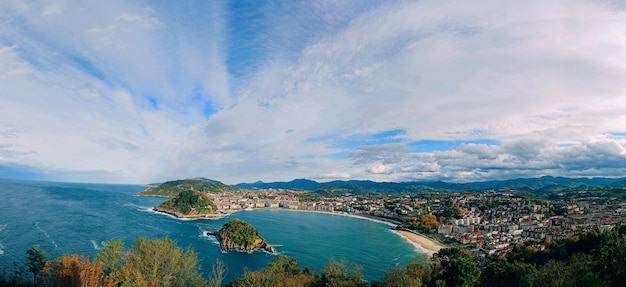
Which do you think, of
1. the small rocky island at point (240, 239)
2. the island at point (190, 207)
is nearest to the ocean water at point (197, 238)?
the small rocky island at point (240, 239)

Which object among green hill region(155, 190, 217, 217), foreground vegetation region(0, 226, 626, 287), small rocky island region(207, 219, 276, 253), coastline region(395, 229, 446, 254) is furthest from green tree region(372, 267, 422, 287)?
green hill region(155, 190, 217, 217)

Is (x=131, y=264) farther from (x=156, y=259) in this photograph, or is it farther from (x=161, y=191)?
(x=161, y=191)

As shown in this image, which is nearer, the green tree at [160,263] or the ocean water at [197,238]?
the green tree at [160,263]

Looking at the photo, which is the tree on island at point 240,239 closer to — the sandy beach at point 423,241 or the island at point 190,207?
the sandy beach at point 423,241

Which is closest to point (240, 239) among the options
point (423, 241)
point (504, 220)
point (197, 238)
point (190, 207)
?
point (197, 238)

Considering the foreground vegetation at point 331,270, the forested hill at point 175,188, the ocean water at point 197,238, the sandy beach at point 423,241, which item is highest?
the forested hill at point 175,188

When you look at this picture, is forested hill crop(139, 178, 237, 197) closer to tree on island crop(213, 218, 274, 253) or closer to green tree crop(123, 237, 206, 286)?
tree on island crop(213, 218, 274, 253)

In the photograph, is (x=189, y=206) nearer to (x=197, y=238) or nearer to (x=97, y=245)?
(x=197, y=238)
